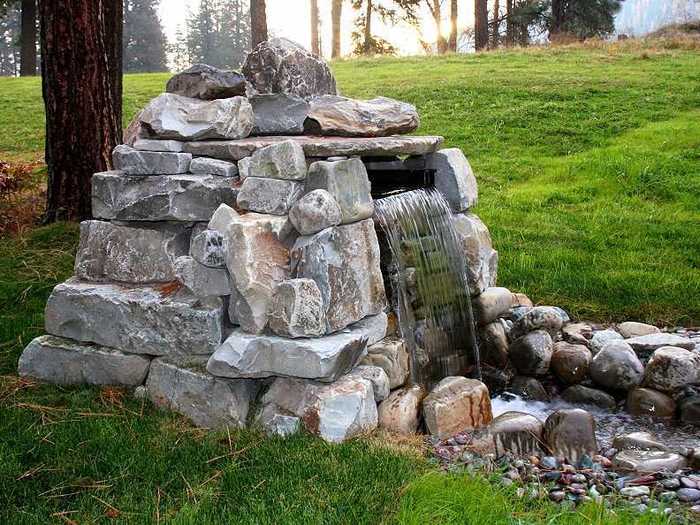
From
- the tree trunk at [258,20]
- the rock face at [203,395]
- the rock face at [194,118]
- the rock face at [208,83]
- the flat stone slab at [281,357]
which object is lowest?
the rock face at [203,395]

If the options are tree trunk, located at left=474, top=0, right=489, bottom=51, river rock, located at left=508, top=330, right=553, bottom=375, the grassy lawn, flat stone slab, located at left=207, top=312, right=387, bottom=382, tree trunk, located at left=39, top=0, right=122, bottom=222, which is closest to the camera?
the grassy lawn

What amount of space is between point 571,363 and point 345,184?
7.90ft

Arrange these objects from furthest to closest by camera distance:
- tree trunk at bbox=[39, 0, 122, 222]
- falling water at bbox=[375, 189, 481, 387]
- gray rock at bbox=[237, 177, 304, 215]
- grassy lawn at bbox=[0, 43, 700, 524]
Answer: tree trunk at bbox=[39, 0, 122, 222]
falling water at bbox=[375, 189, 481, 387]
gray rock at bbox=[237, 177, 304, 215]
grassy lawn at bbox=[0, 43, 700, 524]

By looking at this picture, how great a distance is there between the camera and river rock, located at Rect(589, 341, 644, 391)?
5.16m

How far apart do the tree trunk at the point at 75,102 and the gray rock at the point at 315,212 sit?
290 centimetres

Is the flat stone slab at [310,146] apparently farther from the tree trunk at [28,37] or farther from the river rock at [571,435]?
the tree trunk at [28,37]

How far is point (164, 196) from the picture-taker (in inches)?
158

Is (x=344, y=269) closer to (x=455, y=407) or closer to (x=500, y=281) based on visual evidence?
(x=455, y=407)

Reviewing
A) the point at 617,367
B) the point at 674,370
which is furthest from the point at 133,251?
the point at 674,370

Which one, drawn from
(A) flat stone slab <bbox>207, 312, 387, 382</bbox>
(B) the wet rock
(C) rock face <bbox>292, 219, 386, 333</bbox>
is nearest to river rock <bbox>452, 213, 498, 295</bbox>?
(B) the wet rock

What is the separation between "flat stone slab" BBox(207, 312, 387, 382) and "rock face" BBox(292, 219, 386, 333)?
0.18 m

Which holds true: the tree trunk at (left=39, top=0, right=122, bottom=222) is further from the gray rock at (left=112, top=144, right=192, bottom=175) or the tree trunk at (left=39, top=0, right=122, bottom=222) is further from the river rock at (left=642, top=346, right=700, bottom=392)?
the river rock at (left=642, top=346, right=700, bottom=392)

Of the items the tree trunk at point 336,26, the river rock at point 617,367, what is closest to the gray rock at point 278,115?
the river rock at point 617,367

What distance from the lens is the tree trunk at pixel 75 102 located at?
5.73m
